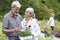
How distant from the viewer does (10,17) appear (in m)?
5.55

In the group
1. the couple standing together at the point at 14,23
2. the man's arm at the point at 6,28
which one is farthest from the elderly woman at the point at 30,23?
the man's arm at the point at 6,28

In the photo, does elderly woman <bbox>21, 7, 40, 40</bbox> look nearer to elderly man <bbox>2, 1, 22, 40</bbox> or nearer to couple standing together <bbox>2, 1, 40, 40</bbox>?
couple standing together <bbox>2, 1, 40, 40</bbox>

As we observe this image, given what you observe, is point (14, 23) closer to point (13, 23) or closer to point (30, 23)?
point (13, 23)

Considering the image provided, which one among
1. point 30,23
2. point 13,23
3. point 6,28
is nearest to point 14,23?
point 13,23

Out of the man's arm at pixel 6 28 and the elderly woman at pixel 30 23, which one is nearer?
the man's arm at pixel 6 28

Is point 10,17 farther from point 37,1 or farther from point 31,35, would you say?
point 37,1

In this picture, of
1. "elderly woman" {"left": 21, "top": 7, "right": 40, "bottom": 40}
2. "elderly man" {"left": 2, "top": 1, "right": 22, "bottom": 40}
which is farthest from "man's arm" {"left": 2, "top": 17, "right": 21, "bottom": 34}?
"elderly woman" {"left": 21, "top": 7, "right": 40, "bottom": 40}

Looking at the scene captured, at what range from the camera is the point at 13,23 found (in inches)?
219

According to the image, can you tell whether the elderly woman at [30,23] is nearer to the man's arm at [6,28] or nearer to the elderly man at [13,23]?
the elderly man at [13,23]

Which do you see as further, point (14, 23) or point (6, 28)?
point (14, 23)

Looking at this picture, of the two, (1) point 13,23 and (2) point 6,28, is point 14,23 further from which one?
(2) point 6,28

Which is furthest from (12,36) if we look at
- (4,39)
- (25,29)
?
(4,39)

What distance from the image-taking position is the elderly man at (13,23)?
17.9 feet

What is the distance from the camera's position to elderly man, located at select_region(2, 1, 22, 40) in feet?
17.9
